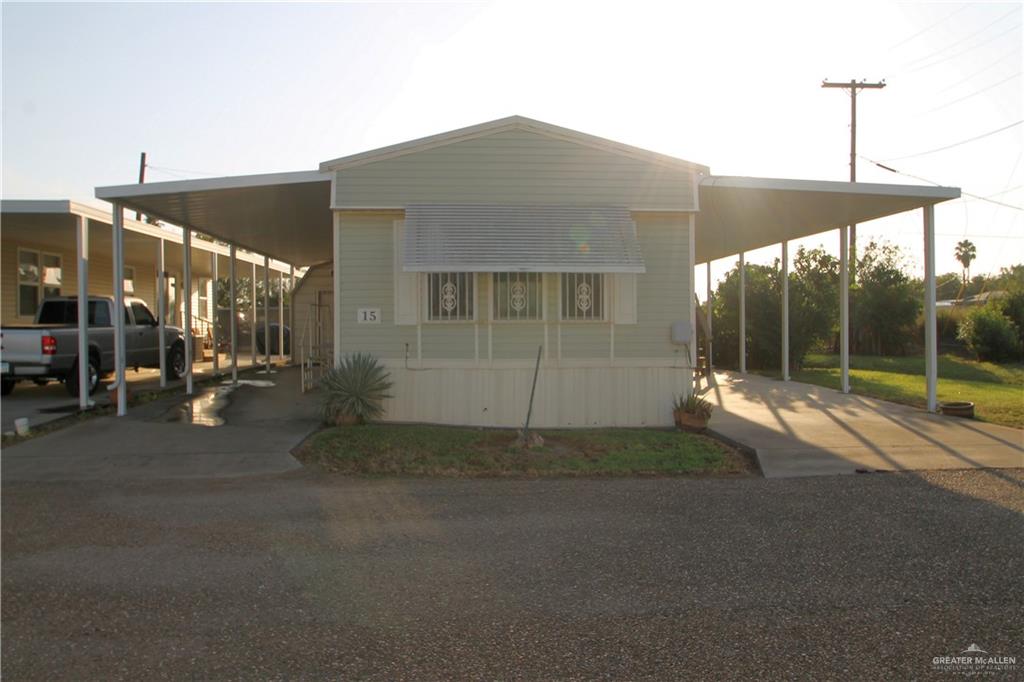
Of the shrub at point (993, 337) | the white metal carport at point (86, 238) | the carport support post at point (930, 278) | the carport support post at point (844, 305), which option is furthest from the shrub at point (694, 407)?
the shrub at point (993, 337)

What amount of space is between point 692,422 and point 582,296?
7.59 feet

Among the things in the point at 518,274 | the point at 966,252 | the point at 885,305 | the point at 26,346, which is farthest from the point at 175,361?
the point at 966,252

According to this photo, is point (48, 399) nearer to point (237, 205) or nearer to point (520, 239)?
point (237, 205)

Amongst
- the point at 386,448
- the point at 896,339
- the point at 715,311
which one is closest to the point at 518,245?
the point at 386,448

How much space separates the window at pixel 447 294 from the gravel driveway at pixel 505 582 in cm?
397

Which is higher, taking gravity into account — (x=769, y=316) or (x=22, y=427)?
(x=769, y=316)

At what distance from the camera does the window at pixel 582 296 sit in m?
11.2

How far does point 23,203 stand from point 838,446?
1248 centimetres

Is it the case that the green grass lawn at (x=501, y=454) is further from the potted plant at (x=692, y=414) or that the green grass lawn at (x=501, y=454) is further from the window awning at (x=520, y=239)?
the window awning at (x=520, y=239)

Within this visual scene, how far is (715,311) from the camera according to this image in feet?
73.6

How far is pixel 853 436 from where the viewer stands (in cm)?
1027

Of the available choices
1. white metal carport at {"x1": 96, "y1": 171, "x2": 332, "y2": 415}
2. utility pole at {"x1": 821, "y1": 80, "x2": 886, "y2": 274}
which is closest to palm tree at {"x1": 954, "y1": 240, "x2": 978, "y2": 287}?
utility pole at {"x1": 821, "y1": 80, "x2": 886, "y2": 274}

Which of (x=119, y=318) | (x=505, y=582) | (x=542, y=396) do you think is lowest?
(x=505, y=582)

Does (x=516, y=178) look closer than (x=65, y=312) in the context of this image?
Yes
